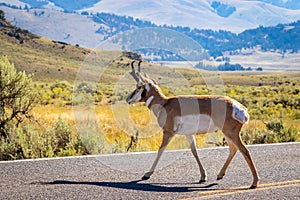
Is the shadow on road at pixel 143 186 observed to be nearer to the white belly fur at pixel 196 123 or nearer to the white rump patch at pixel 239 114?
the white belly fur at pixel 196 123

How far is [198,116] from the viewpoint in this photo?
8359mm

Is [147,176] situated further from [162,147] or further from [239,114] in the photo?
[239,114]

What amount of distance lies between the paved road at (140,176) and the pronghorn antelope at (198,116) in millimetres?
364

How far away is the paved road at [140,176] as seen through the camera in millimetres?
7559

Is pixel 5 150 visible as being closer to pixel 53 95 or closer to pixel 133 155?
pixel 133 155

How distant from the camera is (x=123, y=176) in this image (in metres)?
8.80

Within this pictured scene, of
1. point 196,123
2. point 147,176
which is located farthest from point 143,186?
point 196,123

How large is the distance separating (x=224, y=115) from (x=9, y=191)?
354cm

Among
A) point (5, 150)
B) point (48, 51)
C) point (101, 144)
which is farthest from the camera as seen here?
point (48, 51)

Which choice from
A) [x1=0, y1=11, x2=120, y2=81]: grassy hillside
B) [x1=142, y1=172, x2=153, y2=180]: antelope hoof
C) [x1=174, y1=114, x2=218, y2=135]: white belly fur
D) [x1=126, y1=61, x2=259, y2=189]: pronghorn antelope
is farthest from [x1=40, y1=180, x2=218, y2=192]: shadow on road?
[x1=0, y1=11, x2=120, y2=81]: grassy hillside

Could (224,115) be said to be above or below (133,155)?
above

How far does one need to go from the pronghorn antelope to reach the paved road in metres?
0.36

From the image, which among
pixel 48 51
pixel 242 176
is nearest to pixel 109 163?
pixel 242 176

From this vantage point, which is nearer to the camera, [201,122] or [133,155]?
[201,122]
